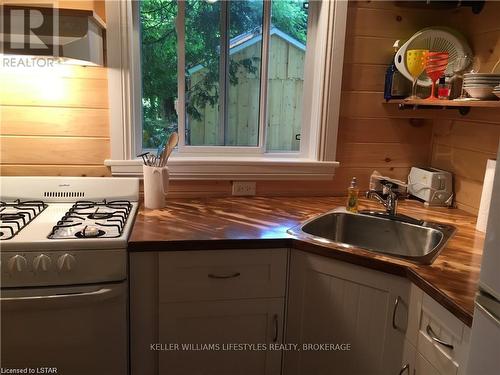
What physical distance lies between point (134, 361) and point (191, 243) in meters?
0.48

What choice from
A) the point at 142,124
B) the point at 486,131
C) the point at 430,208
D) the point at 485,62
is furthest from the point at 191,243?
the point at 485,62

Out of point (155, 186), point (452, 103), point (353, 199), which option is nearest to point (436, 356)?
point (353, 199)

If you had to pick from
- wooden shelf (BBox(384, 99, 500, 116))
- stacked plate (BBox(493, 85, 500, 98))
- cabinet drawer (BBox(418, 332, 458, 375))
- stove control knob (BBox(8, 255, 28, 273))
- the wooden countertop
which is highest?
stacked plate (BBox(493, 85, 500, 98))

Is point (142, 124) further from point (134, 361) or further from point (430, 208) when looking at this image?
point (430, 208)

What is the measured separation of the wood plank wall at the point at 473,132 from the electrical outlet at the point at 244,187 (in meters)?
0.92

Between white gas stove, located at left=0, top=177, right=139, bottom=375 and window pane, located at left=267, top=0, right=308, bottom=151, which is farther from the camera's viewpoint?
window pane, located at left=267, top=0, right=308, bottom=151

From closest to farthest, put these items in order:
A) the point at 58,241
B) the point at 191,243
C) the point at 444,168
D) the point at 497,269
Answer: the point at 497,269 → the point at 58,241 → the point at 191,243 → the point at 444,168

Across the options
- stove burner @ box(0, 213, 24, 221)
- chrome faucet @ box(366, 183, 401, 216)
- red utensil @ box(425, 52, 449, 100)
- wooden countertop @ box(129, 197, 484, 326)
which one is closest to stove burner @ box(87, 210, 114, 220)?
wooden countertop @ box(129, 197, 484, 326)

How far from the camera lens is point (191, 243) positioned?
1.49m

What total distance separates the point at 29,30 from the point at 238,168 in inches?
39.1

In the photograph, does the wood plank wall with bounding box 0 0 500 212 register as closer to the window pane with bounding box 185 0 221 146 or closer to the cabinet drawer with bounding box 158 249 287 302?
the window pane with bounding box 185 0 221 146

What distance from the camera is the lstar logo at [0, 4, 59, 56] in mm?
1441

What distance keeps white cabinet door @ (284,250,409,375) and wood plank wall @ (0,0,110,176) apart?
1.03m

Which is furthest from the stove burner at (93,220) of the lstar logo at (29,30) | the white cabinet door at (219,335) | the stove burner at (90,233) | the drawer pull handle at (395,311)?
the drawer pull handle at (395,311)
